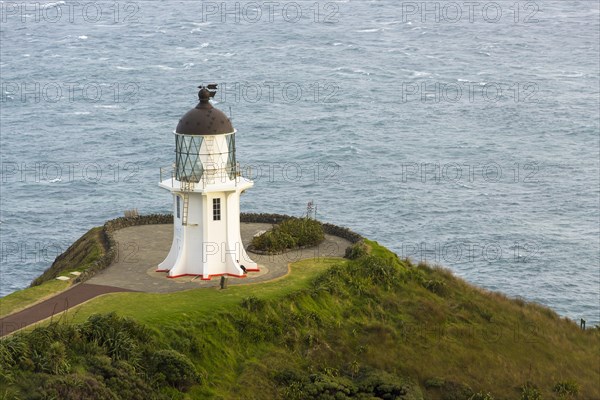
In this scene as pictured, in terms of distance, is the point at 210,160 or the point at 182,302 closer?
the point at 182,302

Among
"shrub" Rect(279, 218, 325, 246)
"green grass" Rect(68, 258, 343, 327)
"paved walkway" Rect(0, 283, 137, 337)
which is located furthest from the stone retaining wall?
"green grass" Rect(68, 258, 343, 327)

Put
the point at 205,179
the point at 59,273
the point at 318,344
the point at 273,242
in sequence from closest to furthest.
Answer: the point at 318,344, the point at 205,179, the point at 59,273, the point at 273,242

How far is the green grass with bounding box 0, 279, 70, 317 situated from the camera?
49.7m

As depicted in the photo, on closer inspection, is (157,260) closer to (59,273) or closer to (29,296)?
(59,273)

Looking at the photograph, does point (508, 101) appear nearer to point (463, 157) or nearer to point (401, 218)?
point (463, 157)

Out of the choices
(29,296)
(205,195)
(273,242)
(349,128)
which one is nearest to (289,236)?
(273,242)

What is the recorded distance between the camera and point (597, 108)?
5566 inches

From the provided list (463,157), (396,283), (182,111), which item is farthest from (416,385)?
(182,111)

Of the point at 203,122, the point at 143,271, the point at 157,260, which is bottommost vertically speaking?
the point at 143,271

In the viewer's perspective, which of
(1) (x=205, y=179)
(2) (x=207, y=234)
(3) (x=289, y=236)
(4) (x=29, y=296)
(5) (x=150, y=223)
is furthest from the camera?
(5) (x=150, y=223)

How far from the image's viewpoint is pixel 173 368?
4388 centimetres

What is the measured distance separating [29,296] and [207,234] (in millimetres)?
8905

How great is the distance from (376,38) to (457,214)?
7883 cm

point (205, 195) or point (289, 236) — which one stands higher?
point (205, 195)
